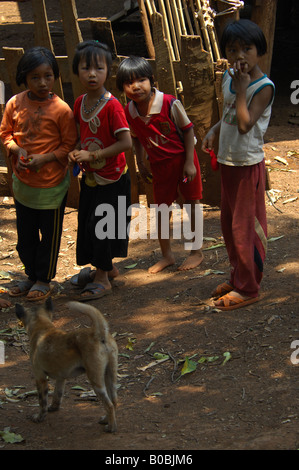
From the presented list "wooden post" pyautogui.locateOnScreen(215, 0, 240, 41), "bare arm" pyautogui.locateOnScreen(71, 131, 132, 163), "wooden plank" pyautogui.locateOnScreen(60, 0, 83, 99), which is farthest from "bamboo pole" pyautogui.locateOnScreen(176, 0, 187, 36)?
"bare arm" pyautogui.locateOnScreen(71, 131, 132, 163)

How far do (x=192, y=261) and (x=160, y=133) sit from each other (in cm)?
115

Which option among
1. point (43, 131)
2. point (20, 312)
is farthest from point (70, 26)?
point (20, 312)

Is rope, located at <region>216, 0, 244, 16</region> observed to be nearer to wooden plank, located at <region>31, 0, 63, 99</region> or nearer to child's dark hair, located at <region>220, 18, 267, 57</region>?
wooden plank, located at <region>31, 0, 63, 99</region>

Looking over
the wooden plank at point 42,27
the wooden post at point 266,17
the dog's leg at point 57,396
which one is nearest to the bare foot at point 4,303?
the dog's leg at point 57,396

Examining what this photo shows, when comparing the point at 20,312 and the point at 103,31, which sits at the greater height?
the point at 103,31

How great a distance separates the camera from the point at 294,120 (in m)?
9.29

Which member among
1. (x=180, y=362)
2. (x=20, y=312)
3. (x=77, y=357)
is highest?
(x=20, y=312)

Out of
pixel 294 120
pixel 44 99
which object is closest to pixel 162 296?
pixel 44 99

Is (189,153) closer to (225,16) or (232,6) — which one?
(225,16)

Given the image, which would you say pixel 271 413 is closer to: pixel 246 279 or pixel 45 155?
pixel 246 279

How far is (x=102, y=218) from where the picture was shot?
15.8 feet

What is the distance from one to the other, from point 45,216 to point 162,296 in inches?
43.8

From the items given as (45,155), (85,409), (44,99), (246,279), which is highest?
(44,99)

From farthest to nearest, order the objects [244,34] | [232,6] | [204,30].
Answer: [204,30]
[232,6]
[244,34]
